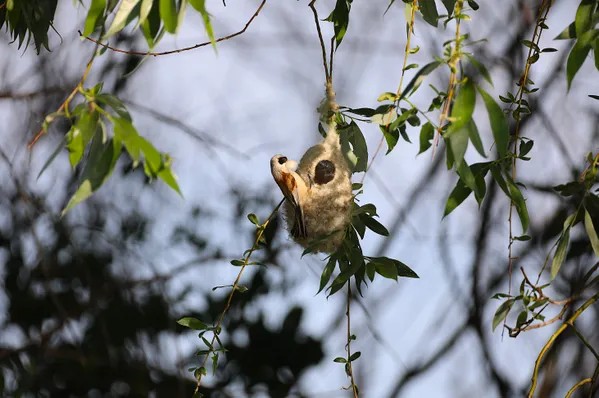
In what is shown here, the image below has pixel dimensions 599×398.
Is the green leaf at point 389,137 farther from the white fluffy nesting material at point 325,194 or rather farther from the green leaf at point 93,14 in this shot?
the green leaf at point 93,14

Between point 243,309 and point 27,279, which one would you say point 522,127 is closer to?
point 243,309

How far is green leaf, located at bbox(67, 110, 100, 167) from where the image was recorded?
3.87ft

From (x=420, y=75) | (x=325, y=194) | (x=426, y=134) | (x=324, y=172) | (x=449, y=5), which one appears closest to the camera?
(x=420, y=75)

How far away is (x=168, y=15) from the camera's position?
46.1 inches

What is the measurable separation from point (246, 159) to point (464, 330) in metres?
3.68

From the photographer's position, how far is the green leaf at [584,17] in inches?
49.6

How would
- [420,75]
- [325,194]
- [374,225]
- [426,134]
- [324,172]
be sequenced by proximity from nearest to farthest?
[420,75] < [426,134] < [374,225] < [325,194] < [324,172]

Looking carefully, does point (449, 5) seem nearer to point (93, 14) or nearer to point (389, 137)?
point (389, 137)

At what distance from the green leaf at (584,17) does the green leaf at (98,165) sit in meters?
0.72

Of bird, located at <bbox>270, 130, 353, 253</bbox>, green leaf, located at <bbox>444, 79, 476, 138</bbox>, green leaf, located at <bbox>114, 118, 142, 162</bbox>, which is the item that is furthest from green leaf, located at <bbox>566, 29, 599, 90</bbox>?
bird, located at <bbox>270, 130, 353, 253</bbox>

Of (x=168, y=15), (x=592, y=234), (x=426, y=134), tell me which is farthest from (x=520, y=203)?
(x=168, y=15)

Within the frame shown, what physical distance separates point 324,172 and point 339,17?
0.47 metres

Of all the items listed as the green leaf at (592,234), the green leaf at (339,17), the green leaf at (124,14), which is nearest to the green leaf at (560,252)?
the green leaf at (592,234)

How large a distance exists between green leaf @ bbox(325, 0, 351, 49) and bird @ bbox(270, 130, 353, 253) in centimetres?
30
